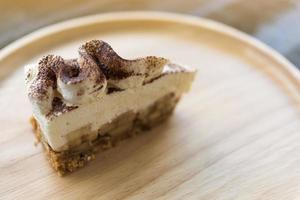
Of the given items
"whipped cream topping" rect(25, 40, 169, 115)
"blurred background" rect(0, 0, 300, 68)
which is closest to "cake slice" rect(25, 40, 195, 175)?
"whipped cream topping" rect(25, 40, 169, 115)

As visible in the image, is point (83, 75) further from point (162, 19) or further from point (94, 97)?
point (162, 19)

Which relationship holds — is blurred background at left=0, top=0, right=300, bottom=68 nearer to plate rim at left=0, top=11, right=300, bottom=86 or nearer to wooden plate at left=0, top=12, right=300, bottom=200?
plate rim at left=0, top=11, right=300, bottom=86

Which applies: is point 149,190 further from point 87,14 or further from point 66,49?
point 87,14

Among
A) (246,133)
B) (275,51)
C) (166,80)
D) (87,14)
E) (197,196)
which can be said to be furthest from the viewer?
(87,14)

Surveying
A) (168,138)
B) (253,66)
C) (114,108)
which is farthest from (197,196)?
(253,66)

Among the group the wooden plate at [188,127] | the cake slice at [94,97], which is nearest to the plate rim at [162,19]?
the wooden plate at [188,127]

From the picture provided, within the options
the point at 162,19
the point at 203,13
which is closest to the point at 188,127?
the point at 162,19

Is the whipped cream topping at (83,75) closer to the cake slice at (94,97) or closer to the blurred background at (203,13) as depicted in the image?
the cake slice at (94,97)
